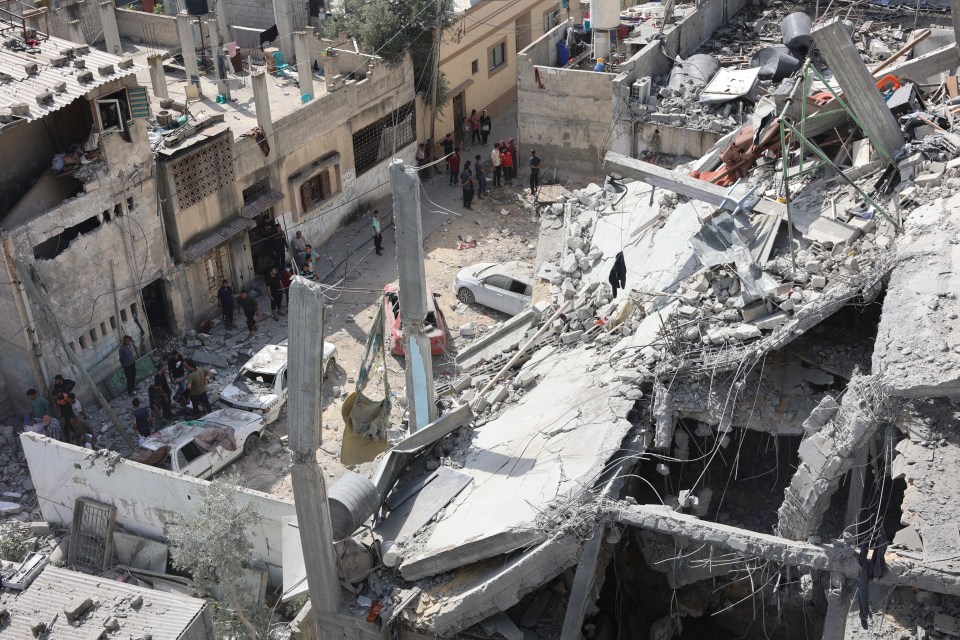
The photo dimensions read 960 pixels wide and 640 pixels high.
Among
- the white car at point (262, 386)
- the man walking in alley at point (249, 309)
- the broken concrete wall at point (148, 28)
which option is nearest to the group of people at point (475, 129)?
the broken concrete wall at point (148, 28)

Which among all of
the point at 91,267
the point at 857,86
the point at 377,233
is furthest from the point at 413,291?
the point at 377,233

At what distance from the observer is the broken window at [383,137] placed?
89.2 feet

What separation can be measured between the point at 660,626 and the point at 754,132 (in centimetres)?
877

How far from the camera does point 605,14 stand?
2642 cm

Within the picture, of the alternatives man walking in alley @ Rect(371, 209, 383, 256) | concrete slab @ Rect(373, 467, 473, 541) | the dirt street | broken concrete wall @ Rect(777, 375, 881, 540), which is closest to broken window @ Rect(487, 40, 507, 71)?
the dirt street

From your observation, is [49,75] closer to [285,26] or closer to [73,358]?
[73,358]

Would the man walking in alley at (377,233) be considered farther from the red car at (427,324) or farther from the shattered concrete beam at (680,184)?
the shattered concrete beam at (680,184)

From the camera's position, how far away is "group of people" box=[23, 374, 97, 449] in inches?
763

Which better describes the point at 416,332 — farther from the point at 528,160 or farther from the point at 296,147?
the point at 528,160

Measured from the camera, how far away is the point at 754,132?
1839 centimetres

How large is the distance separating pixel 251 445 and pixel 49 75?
7.88 metres

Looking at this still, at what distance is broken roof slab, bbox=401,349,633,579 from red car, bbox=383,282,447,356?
6560 millimetres

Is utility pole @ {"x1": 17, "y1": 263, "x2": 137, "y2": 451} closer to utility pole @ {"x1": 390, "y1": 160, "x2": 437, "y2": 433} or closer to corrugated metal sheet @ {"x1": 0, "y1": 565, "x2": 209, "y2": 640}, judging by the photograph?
corrugated metal sheet @ {"x1": 0, "y1": 565, "x2": 209, "y2": 640}

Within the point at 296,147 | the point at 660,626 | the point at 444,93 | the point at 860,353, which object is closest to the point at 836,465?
the point at 860,353
